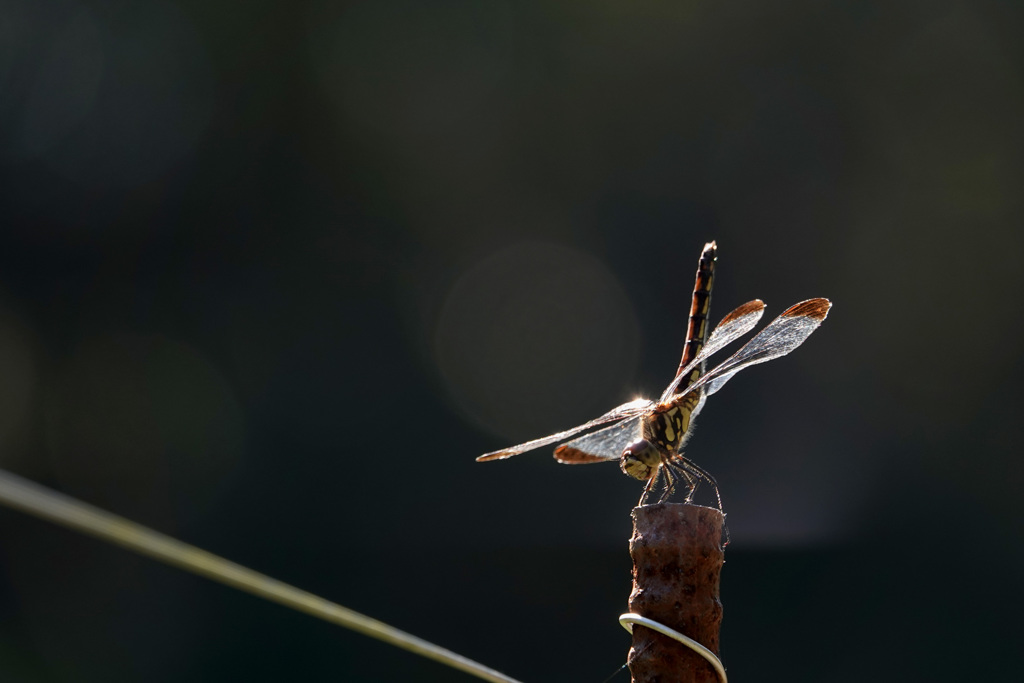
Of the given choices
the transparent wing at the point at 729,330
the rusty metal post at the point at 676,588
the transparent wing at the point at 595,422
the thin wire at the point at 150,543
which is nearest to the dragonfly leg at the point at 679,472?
the transparent wing at the point at 595,422

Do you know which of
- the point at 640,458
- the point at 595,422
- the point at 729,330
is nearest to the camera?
the point at 640,458

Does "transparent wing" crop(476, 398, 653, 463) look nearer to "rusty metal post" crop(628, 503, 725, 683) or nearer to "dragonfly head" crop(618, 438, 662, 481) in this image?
"dragonfly head" crop(618, 438, 662, 481)

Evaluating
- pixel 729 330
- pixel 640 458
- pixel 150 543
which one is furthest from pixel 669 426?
pixel 150 543

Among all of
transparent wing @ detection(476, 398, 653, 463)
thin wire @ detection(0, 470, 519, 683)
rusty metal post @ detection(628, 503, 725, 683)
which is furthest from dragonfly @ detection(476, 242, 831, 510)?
thin wire @ detection(0, 470, 519, 683)

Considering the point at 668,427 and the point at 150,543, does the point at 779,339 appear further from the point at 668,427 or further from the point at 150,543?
the point at 150,543

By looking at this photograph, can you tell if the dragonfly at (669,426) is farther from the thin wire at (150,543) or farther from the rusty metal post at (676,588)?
the thin wire at (150,543)

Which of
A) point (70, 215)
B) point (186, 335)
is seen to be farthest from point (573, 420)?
point (70, 215)
